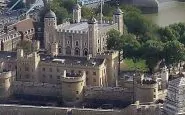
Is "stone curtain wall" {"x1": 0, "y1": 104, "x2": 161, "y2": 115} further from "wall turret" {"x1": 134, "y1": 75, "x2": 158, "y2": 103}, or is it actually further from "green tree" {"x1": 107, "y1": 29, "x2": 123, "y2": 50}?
"green tree" {"x1": 107, "y1": 29, "x2": 123, "y2": 50}

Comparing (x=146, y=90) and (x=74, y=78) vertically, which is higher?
(x=74, y=78)

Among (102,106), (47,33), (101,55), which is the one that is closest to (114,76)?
(101,55)

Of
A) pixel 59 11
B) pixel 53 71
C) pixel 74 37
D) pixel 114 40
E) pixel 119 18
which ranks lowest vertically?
pixel 53 71

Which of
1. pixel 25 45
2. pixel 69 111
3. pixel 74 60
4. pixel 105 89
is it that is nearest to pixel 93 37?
pixel 74 60

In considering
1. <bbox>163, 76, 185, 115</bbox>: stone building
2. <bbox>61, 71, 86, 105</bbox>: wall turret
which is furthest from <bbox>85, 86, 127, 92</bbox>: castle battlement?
<bbox>163, 76, 185, 115</bbox>: stone building

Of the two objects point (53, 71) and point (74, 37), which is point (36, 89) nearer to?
point (53, 71)

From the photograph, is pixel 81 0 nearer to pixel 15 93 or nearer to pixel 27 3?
pixel 27 3
